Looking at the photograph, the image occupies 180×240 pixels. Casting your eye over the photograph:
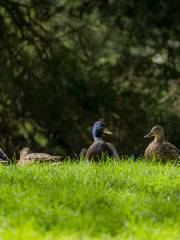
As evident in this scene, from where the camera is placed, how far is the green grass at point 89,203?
19.1 feet

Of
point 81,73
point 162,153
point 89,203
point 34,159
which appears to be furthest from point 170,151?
point 81,73

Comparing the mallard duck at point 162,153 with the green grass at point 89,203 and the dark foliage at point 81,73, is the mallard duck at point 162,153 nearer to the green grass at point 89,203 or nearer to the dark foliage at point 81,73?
the green grass at point 89,203

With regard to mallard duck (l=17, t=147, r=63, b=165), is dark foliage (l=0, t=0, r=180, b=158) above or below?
above

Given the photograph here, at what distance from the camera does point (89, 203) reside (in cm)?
669

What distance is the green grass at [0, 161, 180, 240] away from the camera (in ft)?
19.1

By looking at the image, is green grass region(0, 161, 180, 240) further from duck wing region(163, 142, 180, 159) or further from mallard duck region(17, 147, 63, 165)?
mallard duck region(17, 147, 63, 165)

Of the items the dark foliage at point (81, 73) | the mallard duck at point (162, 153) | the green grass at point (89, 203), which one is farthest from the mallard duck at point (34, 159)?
the dark foliage at point (81, 73)

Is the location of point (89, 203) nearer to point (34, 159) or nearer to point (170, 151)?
point (170, 151)

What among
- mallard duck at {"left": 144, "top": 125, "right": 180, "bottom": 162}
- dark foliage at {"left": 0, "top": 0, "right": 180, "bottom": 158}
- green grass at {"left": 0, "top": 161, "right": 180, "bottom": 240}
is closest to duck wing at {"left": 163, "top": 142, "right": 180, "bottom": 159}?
mallard duck at {"left": 144, "top": 125, "right": 180, "bottom": 162}

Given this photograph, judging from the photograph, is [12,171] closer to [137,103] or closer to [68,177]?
[68,177]

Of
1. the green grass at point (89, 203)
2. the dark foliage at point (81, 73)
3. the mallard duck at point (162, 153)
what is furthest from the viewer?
the dark foliage at point (81, 73)

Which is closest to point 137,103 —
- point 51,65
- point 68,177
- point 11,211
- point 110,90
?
point 110,90

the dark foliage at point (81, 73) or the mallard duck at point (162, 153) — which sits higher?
the dark foliage at point (81, 73)

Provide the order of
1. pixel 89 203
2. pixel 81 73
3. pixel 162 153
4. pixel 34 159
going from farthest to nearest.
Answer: pixel 81 73
pixel 34 159
pixel 162 153
pixel 89 203
